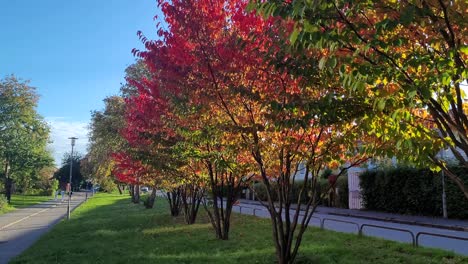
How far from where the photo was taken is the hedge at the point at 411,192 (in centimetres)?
2184

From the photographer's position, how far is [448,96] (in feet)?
11.8

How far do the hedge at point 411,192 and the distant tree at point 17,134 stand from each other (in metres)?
38.4

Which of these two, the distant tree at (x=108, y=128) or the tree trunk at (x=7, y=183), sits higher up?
the distant tree at (x=108, y=128)

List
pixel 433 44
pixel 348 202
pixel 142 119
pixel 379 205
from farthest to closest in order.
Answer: pixel 348 202 < pixel 379 205 < pixel 142 119 < pixel 433 44

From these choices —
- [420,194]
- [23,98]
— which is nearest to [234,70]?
[420,194]

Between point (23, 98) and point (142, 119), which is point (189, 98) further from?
point (23, 98)

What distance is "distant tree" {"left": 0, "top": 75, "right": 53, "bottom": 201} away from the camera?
162 feet

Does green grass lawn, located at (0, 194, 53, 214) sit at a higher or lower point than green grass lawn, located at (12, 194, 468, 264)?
lower

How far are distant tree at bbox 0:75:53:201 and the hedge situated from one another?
38.4 m

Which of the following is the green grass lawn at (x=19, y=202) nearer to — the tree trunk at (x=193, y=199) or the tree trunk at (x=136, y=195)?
the tree trunk at (x=136, y=195)

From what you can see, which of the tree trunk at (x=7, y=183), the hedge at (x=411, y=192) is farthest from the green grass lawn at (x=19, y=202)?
the hedge at (x=411, y=192)

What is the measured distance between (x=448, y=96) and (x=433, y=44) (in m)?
0.80

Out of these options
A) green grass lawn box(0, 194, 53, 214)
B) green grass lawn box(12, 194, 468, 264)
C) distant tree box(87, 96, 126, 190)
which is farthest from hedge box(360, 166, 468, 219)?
green grass lawn box(0, 194, 53, 214)

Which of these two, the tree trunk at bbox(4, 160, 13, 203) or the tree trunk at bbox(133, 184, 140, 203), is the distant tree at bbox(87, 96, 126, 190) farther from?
the tree trunk at bbox(4, 160, 13, 203)
